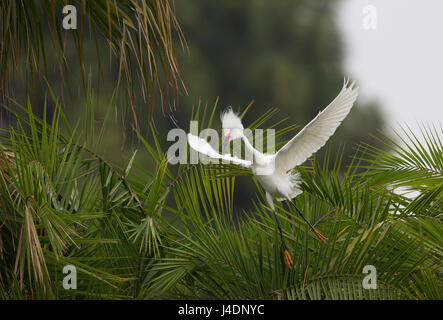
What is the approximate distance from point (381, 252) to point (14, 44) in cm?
195

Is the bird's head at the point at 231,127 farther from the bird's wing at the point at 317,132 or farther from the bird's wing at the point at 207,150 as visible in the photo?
the bird's wing at the point at 317,132

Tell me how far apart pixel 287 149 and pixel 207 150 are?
18.3 inches

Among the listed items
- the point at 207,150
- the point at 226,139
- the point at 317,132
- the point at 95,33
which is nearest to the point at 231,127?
the point at 226,139

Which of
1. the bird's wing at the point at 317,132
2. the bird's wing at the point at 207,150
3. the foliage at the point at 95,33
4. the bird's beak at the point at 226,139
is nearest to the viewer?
the foliage at the point at 95,33

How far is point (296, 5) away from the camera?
60.7 ft

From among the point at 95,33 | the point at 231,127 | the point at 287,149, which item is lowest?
the point at 287,149

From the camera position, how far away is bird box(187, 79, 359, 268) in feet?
12.0

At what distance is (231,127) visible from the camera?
417 cm

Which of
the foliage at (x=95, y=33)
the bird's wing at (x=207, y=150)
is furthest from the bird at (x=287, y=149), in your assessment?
the foliage at (x=95, y=33)

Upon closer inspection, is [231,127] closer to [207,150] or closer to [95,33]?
[207,150]

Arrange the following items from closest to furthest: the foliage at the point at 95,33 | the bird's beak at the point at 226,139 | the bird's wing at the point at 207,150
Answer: the foliage at the point at 95,33 < the bird's wing at the point at 207,150 < the bird's beak at the point at 226,139

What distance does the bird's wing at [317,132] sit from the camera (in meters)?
3.66
